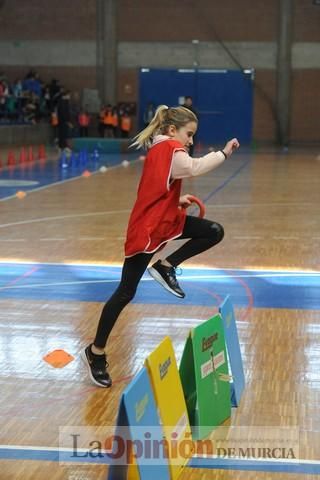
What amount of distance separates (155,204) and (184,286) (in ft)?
12.1

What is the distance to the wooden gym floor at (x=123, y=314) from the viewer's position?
510 cm

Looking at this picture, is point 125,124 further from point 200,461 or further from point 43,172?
point 200,461

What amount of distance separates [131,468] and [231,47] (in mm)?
32711

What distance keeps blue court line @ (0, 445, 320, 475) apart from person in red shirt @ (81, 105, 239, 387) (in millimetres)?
1106

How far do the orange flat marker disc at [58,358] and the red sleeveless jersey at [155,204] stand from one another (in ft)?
4.11

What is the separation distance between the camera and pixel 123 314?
7.91m

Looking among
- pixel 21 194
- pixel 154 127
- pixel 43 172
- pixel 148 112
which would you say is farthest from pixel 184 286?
pixel 148 112

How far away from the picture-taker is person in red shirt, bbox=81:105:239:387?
5453 mm

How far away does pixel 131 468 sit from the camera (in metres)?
3.89

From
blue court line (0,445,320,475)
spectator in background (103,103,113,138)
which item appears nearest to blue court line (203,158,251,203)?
spectator in background (103,103,113,138)

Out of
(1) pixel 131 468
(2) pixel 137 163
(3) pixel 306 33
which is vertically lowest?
(2) pixel 137 163

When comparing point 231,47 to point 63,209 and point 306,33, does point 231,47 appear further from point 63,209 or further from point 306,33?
point 63,209

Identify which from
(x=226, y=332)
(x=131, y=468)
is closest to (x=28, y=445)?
(x=131, y=468)

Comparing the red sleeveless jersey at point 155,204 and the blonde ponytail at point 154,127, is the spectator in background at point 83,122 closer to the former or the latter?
the blonde ponytail at point 154,127
